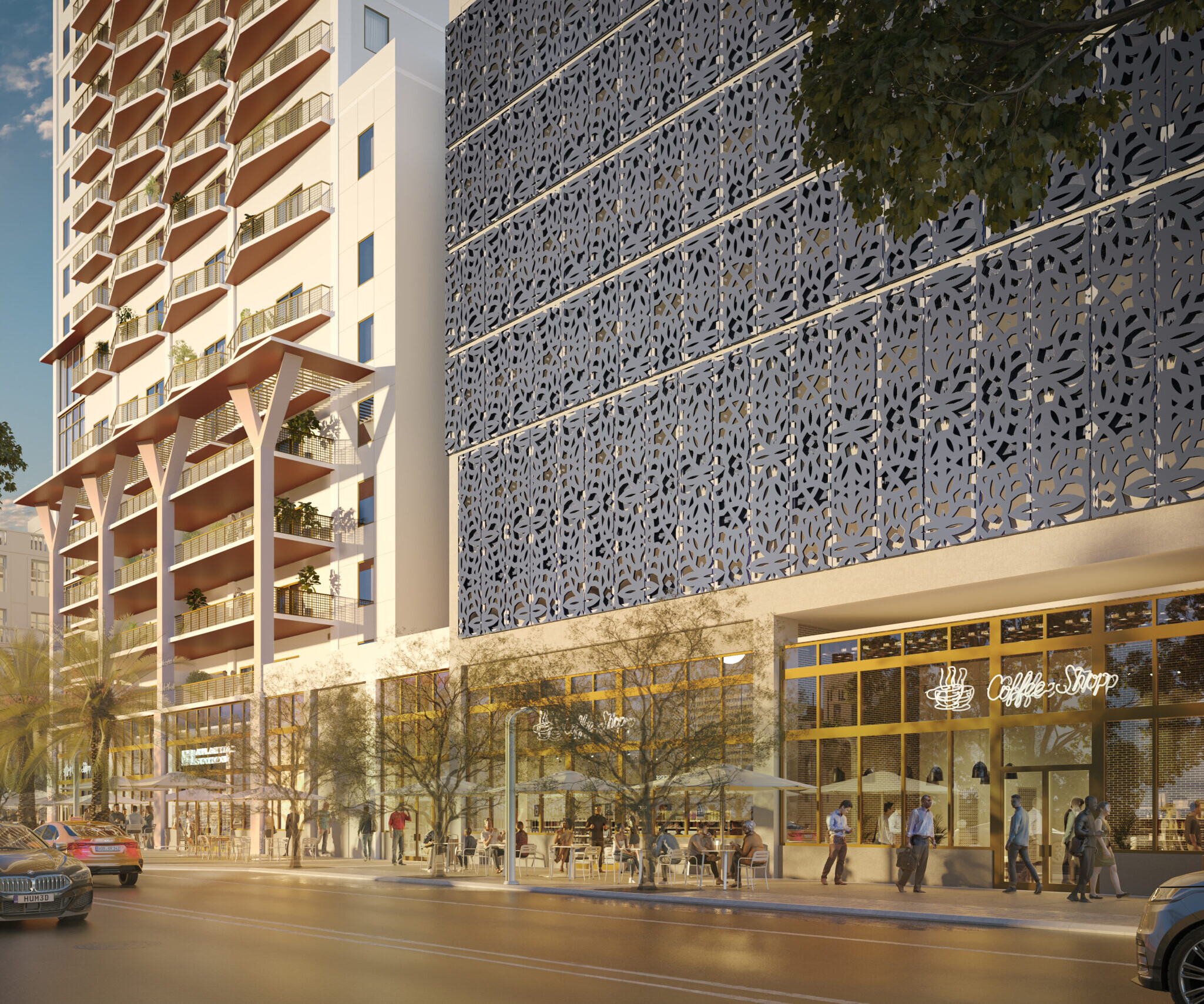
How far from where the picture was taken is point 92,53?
76562mm

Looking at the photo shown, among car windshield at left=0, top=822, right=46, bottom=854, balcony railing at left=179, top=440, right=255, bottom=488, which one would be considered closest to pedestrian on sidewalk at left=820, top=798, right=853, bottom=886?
car windshield at left=0, top=822, right=46, bottom=854

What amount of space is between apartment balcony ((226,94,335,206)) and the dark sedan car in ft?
134

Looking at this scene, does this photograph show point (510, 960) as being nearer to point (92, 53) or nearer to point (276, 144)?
point (276, 144)

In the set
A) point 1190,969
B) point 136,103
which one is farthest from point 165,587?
point 1190,969

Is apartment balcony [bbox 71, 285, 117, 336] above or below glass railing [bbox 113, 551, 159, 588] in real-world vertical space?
above

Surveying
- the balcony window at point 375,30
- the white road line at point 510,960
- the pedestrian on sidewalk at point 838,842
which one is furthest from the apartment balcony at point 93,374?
the white road line at point 510,960

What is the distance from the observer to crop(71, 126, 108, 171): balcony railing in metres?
76.6

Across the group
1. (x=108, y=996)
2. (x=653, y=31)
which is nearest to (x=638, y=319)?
(x=653, y=31)

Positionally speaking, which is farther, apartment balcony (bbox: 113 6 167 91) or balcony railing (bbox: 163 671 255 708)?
apartment balcony (bbox: 113 6 167 91)

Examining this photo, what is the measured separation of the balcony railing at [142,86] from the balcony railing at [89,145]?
174 inches

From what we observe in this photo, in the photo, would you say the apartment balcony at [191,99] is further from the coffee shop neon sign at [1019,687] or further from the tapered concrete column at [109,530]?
the coffee shop neon sign at [1019,687]

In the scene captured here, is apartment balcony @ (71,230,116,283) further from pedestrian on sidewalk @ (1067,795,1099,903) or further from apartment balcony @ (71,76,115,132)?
pedestrian on sidewalk @ (1067,795,1099,903)

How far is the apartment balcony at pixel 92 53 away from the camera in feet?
249

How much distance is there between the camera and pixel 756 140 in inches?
1291
